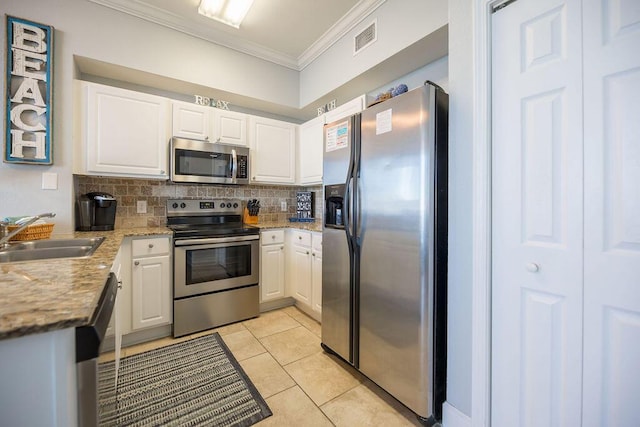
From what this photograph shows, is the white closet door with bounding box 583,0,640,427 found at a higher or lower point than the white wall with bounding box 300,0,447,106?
lower

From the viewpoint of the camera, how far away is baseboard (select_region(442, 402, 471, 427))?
1324 mm

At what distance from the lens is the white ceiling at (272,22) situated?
2184 millimetres

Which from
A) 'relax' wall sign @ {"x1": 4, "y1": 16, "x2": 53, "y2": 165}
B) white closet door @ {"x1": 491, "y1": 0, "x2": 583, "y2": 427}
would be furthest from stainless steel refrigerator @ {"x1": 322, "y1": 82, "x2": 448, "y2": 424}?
'relax' wall sign @ {"x1": 4, "y1": 16, "x2": 53, "y2": 165}

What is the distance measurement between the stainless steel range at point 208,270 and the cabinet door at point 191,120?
0.69 meters

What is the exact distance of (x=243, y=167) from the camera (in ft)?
9.15

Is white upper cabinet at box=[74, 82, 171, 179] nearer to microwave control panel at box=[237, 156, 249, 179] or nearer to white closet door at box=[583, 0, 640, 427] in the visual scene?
microwave control panel at box=[237, 156, 249, 179]

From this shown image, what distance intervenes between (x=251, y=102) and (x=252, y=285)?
1970 mm

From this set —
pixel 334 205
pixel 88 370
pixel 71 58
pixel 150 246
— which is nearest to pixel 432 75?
pixel 334 205

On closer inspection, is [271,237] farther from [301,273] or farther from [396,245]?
[396,245]

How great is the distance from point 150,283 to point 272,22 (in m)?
2.47

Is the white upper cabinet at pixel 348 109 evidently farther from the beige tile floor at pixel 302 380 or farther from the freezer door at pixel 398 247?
the beige tile floor at pixel 302 380

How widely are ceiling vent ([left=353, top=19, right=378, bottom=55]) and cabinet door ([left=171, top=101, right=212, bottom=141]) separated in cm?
149

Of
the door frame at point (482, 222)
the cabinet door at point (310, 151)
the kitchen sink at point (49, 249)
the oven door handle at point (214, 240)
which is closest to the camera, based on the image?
the door frame at point (482, 222)

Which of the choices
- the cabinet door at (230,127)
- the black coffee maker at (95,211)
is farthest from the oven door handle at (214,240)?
the cabinet door at (230,127)
